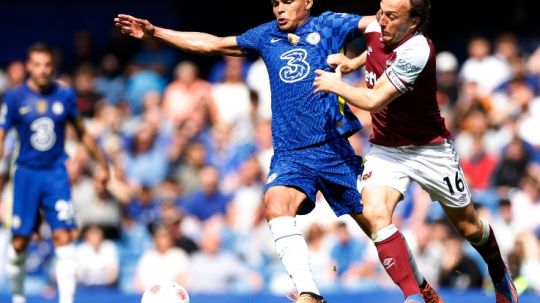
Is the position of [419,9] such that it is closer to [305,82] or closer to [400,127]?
[400,127]

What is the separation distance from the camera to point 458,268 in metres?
12.7

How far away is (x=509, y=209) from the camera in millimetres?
13273

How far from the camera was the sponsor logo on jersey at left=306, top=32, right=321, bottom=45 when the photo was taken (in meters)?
8.53

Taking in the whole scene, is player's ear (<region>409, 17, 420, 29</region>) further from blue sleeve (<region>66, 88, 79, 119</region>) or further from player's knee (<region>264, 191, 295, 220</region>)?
blue sleeve (<region>66, 88, 79, 119</region>)

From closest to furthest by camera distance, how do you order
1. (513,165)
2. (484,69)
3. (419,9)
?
(419,9) → (513,165) → (484,69)

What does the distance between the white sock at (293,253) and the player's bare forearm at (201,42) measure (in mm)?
1476

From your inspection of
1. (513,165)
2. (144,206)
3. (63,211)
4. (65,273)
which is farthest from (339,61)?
(144,206)

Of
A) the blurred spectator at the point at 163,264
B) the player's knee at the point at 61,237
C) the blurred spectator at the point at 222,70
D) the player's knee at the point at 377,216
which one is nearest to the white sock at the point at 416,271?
the player's knee at the point at 377,216

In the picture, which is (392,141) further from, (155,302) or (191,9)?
(191,9)

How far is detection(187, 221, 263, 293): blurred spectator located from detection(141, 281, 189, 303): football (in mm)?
4831

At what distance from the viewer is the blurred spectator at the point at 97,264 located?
45.9 ft

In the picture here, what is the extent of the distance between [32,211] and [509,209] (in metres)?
5.53

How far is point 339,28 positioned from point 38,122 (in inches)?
136

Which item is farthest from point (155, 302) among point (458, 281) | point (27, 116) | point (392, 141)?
point (458, 281)
